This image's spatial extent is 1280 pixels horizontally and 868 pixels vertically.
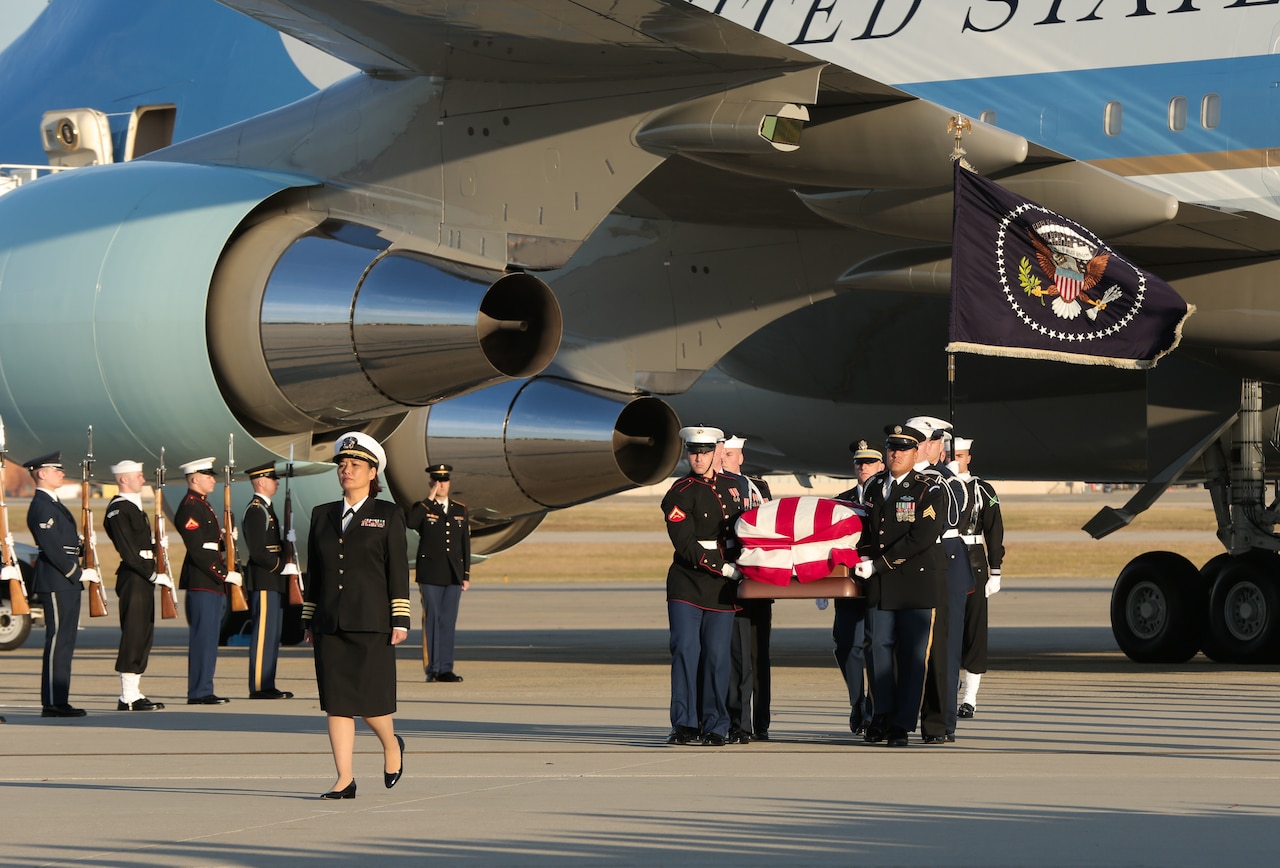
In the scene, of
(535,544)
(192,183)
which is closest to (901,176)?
(192,183)

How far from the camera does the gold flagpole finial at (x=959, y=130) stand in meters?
10.5

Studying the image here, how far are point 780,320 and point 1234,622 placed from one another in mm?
4565

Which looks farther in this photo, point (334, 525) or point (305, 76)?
point (305, 76)

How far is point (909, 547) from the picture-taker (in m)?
9.66

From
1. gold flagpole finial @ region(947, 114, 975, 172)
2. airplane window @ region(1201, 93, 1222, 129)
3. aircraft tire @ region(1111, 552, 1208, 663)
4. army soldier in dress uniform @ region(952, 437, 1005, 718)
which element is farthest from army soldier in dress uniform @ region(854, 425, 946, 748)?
aircraft tire @ region(1111, 552, 1208, 663)

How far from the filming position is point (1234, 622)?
15.0 metres

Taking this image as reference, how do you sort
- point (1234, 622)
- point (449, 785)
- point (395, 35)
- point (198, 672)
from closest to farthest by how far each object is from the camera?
point (449, 785) → point (395, 35) → point (198, 672) → point (1234, 622)

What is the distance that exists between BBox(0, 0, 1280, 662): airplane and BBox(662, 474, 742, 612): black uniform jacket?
1527 mm

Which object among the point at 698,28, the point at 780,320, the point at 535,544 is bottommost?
the point at 535,544

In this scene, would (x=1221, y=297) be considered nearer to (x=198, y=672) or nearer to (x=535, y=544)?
(x=198, y=672)

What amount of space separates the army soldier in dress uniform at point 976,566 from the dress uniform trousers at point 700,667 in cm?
182

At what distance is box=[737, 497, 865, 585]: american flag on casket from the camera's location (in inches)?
385

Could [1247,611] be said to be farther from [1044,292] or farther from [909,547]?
[909,547]

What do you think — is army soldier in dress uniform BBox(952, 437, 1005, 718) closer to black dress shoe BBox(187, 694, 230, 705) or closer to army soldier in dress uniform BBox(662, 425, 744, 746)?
army soldier in dress uniform BBox(662, 425, 744, 746)
